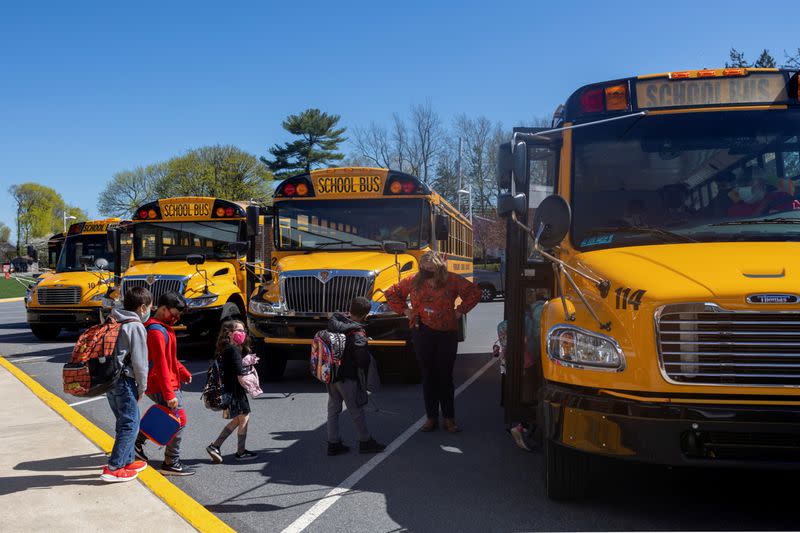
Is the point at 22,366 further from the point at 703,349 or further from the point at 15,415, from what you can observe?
the point at 703,349

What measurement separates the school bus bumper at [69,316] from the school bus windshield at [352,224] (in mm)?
6706

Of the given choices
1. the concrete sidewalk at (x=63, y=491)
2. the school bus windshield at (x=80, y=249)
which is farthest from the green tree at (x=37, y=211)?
the concrete sidewalk at (x=63, y=491)

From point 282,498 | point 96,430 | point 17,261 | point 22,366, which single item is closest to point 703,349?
point 282,498

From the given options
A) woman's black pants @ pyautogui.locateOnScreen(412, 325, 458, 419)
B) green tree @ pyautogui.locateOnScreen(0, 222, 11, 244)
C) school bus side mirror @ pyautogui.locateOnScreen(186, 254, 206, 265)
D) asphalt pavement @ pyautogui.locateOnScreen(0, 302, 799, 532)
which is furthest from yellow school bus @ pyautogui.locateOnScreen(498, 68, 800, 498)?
green tree @ pyautogui.locateOnScreen(0, 222, 11, 244)

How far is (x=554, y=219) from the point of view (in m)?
4.77

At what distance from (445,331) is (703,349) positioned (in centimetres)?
315

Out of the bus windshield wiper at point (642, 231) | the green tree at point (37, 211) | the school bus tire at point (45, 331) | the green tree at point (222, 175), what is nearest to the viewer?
the bus windshield wiper at point (642, 231)

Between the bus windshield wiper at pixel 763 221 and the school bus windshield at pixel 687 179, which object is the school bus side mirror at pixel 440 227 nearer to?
the school bus windshield at pixel 687 179

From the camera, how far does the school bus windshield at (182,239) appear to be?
13117 mm

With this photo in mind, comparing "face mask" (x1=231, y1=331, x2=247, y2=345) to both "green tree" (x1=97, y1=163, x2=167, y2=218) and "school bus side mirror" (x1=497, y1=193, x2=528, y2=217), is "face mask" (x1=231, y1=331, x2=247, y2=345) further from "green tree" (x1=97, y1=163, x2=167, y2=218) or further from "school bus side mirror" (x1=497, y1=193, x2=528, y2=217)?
"green tree" (x1=97, y1=163, x2=167, y2=218)

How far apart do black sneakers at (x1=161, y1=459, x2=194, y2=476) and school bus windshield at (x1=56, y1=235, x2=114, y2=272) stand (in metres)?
12.4

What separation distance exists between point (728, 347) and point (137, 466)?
12.9 feet

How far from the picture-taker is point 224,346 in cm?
584

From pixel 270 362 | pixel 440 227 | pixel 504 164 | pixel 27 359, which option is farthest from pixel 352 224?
pixel 27 359
